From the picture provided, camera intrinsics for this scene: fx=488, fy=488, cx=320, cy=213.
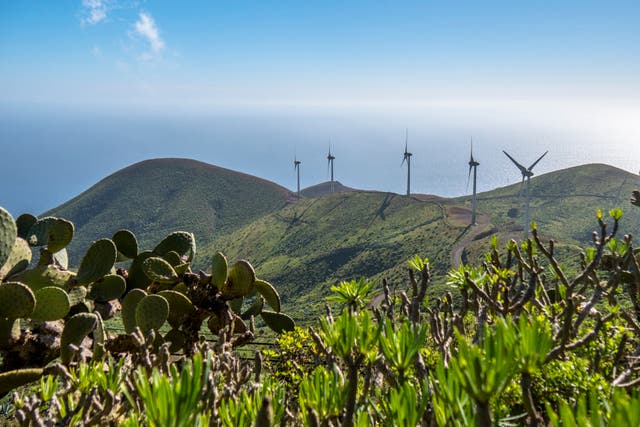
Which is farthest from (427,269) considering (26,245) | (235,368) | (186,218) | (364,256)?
(186,218)

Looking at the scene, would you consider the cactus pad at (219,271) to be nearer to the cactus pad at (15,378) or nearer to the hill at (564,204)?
the cactus pad at (15,378)

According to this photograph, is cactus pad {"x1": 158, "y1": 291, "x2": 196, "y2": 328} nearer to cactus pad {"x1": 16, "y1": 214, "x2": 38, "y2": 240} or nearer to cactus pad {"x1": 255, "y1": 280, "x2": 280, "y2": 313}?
cactus pad {"x1": 255, "y1": 280, "x2": 280, "y2": 313}

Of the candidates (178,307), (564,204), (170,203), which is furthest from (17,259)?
(170,203)

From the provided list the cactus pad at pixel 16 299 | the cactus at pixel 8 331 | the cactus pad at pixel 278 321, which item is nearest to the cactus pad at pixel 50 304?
the cactus at pixel 8 331

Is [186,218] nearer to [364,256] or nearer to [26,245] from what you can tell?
[364,256]

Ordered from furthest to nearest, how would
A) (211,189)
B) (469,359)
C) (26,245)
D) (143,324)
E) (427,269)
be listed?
1. (211,189)
2. (26,245)
3. (143,324)
4. (427,269)
5. (469,359)

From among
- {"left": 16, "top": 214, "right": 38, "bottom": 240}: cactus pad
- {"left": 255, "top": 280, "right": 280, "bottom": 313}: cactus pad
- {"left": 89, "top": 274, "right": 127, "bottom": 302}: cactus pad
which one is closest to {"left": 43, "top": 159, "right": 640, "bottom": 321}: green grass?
{"left": 16, "top": 214, "right": 38, "bottom": 240}: cactus pad
